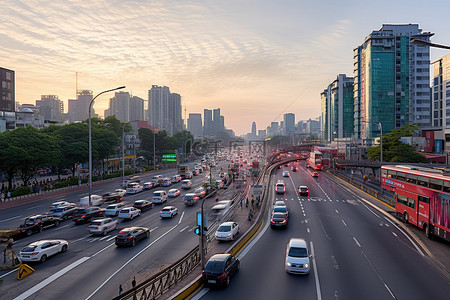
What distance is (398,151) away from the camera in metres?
73.7

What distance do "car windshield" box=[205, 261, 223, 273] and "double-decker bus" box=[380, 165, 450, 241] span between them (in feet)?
57.4

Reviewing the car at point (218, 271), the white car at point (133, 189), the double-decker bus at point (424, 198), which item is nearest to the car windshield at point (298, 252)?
the car at point (218, 271)

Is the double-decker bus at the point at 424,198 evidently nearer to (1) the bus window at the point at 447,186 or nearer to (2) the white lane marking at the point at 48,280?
(1) the bus window at the point at 447,186

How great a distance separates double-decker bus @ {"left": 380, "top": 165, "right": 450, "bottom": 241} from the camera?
74.6 feet

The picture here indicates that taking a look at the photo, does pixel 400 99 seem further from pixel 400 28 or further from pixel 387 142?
pixel 387 142

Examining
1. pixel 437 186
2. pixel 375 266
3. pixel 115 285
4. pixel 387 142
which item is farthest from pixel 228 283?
pixel 387 142

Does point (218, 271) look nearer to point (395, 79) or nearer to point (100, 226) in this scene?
point (100, 226)

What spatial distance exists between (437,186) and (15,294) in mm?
29240

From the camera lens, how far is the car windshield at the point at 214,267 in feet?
53.9

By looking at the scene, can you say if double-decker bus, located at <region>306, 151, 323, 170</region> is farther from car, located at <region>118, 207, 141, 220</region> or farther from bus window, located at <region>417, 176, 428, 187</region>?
car, located at <region>118, 207, 141, 220</region>

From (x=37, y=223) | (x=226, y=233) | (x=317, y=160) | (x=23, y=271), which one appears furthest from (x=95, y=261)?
(x=317, y=160)

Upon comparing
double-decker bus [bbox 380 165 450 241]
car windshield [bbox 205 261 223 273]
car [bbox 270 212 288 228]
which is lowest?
car [bbox 270 212 288 228]

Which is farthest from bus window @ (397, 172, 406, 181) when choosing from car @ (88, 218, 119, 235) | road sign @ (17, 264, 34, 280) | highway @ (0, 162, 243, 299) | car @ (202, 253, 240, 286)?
road sign @ (17, 264, 34, 280)

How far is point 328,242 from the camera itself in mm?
25125
